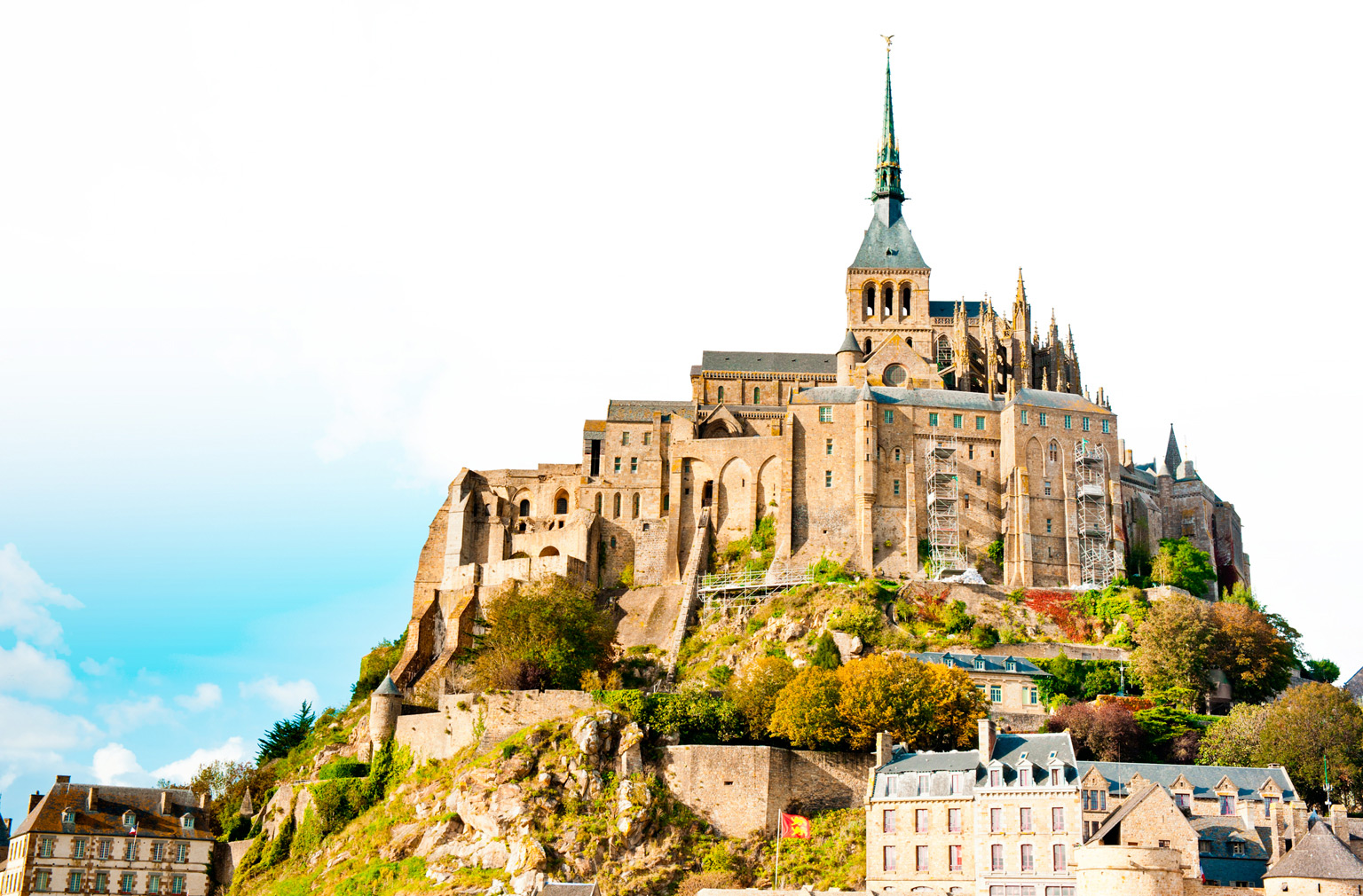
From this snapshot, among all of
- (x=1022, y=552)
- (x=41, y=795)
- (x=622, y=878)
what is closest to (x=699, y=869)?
(x=622, y=878)

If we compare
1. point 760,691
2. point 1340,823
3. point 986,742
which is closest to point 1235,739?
point 1340,823

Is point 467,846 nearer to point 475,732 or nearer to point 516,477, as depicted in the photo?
point 475,732

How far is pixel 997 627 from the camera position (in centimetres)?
7562

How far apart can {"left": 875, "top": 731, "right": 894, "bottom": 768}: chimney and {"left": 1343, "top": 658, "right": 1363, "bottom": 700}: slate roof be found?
33831 mm

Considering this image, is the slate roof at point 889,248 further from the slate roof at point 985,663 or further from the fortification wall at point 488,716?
the fortification wall at point 488,716

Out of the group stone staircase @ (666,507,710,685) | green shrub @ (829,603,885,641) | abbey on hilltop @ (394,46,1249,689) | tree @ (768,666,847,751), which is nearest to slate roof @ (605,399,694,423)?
abbey on hilltop @ (394,46,1249,689)

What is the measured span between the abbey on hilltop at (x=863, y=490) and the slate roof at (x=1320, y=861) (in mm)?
28323

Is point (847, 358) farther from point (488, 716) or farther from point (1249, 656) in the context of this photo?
point (488, 716)

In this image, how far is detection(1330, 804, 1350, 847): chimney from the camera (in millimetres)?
53906

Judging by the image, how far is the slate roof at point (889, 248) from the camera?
324 ft

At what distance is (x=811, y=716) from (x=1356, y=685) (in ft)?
118

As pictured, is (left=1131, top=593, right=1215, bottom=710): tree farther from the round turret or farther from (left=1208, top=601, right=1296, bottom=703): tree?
the round turret

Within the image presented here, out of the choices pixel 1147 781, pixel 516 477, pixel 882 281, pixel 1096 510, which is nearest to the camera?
pixel 1147 781

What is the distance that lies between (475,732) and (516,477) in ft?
87.6
